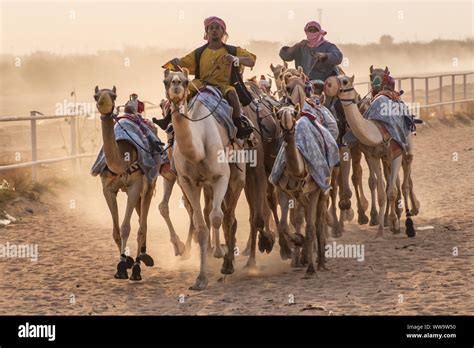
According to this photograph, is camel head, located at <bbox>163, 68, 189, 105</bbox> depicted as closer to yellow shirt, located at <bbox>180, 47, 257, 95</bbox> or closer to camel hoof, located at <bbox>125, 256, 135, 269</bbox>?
yellow shirt, located at <bbox>180, 47, 257, 95</bbox>

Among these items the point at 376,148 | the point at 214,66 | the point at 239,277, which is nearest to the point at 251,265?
the point at 239,277

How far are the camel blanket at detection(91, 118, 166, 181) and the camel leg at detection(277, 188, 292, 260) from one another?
4.87 feet

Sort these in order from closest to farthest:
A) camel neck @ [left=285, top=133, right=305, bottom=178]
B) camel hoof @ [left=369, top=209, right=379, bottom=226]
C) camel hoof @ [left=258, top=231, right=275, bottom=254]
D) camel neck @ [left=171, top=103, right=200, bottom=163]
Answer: camel neck @ [left=171, top=103, right=200, bottom=163] → camel neck @ [left=285, top=133, right=305, bottom=178] → camel hoof @ [left=258, top=231, right=275, bottom=254] → camel hoof @ [left=369, top=209, right=379, bottom=226]

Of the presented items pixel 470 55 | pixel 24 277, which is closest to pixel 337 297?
pixel 24 277

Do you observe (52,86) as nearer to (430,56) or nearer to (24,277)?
(430,56)

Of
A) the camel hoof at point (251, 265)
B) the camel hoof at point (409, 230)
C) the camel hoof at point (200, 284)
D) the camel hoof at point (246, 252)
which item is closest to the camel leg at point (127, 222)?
the camel hoof at point (200, 284)

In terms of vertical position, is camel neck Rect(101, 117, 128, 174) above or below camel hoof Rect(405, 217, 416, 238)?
above

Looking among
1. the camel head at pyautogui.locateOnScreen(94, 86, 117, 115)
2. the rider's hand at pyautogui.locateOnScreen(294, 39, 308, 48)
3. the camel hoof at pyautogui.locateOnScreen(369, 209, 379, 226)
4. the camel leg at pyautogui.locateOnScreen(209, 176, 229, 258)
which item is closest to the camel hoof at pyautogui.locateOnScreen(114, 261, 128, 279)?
the camel leg at pyautogui.locateOnScreen(209, 176, 229, 258)

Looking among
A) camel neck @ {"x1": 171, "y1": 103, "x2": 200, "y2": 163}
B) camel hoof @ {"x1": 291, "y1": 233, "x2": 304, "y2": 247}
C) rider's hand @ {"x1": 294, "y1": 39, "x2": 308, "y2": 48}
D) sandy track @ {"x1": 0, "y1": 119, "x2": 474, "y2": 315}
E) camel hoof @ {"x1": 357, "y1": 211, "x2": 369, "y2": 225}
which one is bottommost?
sandy track @ {"x1": 0, "y1": 119, "x2": 474, "y2": 315}

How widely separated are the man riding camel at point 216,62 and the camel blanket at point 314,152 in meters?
0.62

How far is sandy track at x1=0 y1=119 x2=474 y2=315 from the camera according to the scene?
31.5 ft

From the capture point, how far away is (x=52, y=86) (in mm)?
70375

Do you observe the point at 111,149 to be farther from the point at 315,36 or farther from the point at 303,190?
the point at 315,36

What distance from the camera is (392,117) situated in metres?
13.9
